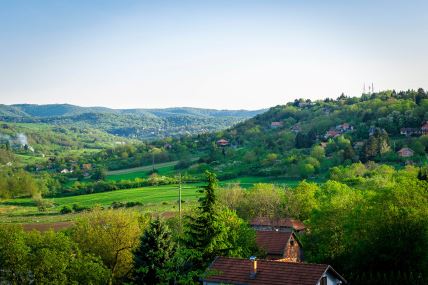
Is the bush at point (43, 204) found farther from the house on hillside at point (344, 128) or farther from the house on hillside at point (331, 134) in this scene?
the house on hillside at point (344, 128)

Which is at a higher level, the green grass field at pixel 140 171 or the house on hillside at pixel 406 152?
the house on hillside at pixel 406 152

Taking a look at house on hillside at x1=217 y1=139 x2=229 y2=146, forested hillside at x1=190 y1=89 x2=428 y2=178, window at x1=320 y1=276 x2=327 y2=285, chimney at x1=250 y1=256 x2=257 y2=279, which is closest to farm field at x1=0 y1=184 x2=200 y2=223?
forested hillside at x1=190 y1=89 x2=428 y2=178

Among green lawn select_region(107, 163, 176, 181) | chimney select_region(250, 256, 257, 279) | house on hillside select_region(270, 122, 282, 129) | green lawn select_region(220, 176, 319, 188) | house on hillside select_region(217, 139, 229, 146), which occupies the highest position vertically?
house on hillside select_region(270, 122, 282, 129)

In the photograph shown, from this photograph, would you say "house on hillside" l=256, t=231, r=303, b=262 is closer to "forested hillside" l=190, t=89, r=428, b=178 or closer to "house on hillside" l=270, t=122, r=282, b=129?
"forested hillside" l=190, t=89, r=428, b=178

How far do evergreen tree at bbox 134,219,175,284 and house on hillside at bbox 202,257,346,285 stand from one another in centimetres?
301

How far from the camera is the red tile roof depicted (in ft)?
Result: 140

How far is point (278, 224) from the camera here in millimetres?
55750

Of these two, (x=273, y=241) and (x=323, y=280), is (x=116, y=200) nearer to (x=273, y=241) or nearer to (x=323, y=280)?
(x=273, y=241)

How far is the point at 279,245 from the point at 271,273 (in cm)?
1192

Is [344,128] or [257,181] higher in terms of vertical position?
[344,128]

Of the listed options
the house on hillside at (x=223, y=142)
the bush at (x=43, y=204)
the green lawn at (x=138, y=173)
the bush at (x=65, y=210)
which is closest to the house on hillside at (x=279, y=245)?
the bush at (x=65, y=210)

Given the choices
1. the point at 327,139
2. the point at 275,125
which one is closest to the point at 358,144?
the point at 327,139

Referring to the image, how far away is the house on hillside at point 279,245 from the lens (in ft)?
139

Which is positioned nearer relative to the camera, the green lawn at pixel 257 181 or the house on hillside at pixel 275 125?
the green lawn at pixel 257 181
